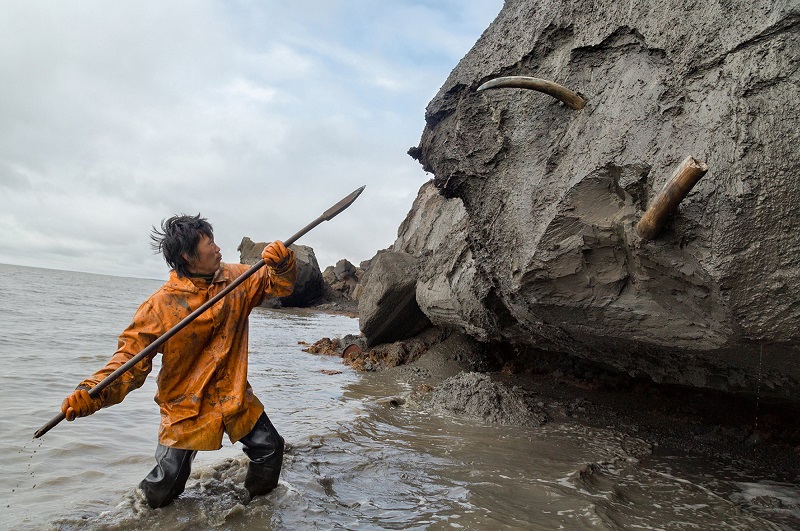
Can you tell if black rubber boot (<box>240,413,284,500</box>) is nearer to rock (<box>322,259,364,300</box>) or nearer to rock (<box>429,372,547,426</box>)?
rock (<box>429,372,547,426</box>)

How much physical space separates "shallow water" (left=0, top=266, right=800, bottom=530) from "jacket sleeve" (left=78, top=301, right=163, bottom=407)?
736mm

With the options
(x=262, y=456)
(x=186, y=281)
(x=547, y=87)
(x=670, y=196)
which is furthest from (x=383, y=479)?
(x=547, y=87)

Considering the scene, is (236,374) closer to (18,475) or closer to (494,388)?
(18,475)

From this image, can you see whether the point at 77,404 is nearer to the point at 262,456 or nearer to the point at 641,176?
the point at 262,456

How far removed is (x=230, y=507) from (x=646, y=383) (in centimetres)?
449

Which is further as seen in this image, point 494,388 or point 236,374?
point 494,388

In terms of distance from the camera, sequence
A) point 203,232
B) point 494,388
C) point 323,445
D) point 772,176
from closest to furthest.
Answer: point 772,176 → point 203,232 → point 323,445 → point 494,388

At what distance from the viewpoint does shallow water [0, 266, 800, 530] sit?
9.66 feet

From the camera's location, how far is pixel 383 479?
11.9 feet

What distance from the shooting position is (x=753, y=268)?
2596mm

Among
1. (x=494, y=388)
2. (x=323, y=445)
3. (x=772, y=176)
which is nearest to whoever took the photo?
(x=772, y=176)

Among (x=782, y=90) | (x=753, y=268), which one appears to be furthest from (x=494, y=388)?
(x=782, y=90)

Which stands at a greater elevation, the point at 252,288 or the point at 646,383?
the point at 252,288

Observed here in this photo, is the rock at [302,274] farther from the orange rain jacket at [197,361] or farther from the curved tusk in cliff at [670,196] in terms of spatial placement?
the curved tusk in cliff at [670,196]
